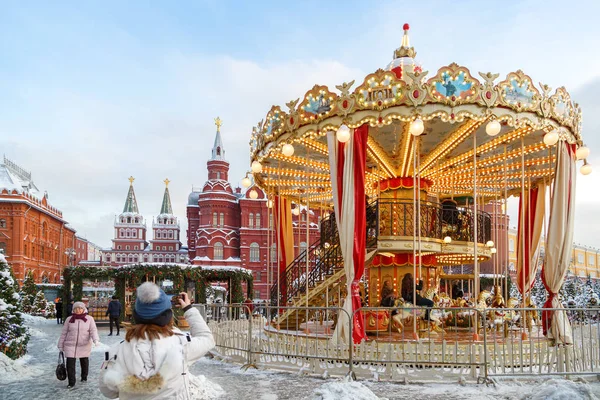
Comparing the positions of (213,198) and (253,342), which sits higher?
(213,198)

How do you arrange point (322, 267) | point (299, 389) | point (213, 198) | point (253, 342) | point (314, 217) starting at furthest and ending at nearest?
point (314, 217) → point (213, 198) → point (322, 267) → point (253, 342) → point (299, 389)

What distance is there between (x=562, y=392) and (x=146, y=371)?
5.54 metres

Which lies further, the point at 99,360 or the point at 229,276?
the point at 229,276

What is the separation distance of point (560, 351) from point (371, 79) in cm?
601

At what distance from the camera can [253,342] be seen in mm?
10414

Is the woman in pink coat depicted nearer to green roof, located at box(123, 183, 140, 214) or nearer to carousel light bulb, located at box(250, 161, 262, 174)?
carousel light bulb, located at box(250, 161, 262, 174)

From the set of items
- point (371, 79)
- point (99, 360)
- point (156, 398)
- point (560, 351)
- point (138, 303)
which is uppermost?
point (371, 79)

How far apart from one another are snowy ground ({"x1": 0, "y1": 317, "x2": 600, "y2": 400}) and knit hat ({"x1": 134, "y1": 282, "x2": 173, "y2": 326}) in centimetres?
417

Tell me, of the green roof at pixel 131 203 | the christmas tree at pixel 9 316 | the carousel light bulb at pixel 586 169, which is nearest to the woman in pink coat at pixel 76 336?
the christmas tree at pixel 9 316

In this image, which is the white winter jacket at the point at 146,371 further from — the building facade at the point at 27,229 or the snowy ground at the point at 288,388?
the building facade at the point at 27,229

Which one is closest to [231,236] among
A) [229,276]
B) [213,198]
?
[213,198]

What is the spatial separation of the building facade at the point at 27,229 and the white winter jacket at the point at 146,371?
47929 mm

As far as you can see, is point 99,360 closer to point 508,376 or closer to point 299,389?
point 299,389

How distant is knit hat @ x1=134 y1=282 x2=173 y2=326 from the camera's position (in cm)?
299
